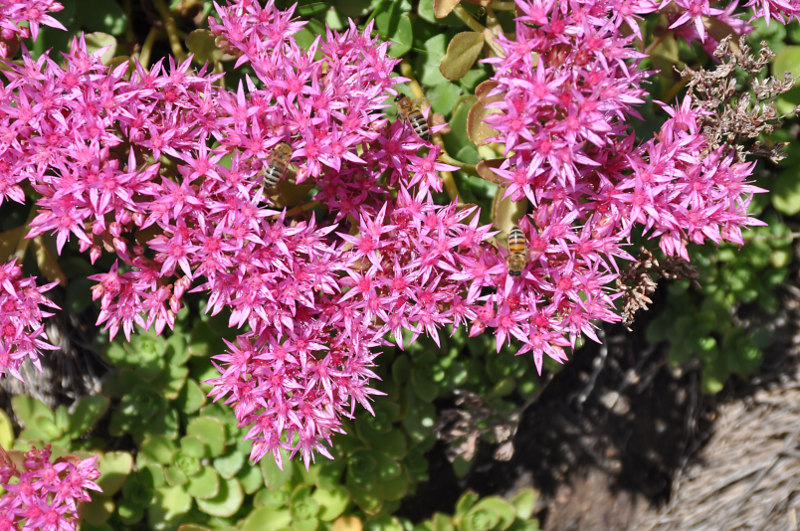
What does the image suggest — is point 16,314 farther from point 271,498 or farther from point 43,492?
point 271,498

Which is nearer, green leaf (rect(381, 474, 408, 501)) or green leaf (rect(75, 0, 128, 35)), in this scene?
green leaf (rect(75, 0, 128, 35))

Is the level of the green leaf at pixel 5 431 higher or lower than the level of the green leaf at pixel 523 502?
higher

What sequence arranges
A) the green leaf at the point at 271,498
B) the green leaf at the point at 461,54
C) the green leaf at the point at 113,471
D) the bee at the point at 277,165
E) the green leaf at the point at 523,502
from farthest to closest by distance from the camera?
the green leaf at the point at 523,502 < the green leaf at the point at 271,498 < the green leaf at the point at 113,471 < the green leaf at the point at 461,54 < the bee at the point at 277,165

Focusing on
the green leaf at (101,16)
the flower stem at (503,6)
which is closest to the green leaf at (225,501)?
the green leaf at (101,16)

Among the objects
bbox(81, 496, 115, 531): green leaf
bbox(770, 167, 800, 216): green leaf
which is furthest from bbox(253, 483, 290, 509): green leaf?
bbox(770, 167, 800, 216): green leaf

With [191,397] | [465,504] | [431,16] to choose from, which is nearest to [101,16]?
[431,16]

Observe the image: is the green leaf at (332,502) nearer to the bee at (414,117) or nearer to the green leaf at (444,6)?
the bee at (414,117)

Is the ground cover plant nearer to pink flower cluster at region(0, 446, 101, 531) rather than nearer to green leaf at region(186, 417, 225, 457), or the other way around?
pink flower cluster at region(0, 446, 101, 531)
